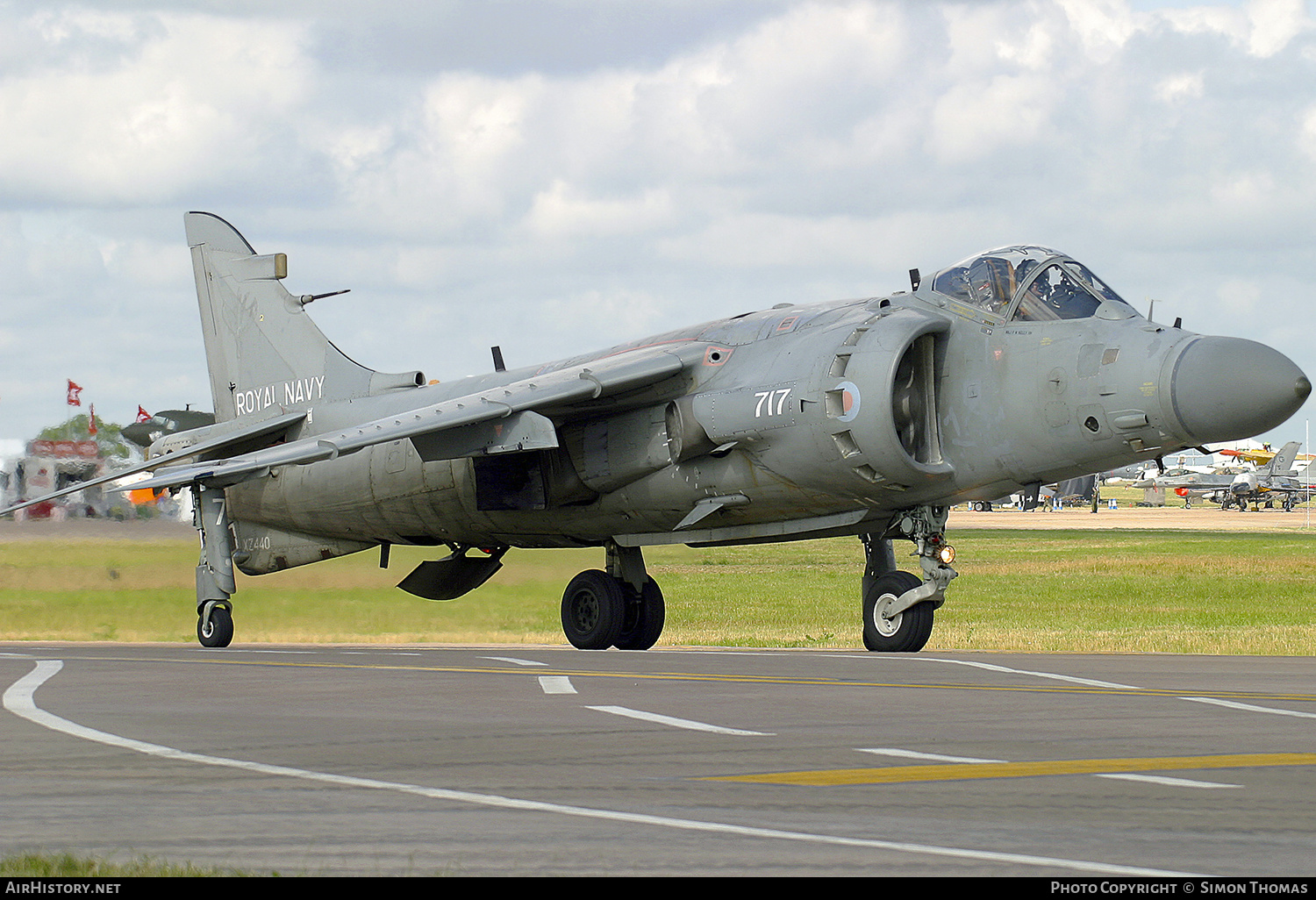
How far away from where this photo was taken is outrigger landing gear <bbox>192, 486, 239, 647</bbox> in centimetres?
2136

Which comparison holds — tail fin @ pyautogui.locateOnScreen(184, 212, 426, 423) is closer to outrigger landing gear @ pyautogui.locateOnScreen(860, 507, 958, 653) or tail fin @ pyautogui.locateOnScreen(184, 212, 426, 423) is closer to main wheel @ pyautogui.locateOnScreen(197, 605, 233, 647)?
main wheel @ pyautogui.locateOnScreen(197, 605, 233, 647)

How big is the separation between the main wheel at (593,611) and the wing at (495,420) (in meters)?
2.85

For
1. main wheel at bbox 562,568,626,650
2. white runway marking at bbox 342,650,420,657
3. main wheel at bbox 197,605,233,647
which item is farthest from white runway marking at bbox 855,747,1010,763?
main wheel at bbox 197,605,233,647

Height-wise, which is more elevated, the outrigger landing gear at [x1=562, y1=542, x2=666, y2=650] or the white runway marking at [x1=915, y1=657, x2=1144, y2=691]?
the outrigger landing gear at [x1=562, y1=542, x2=666, y2=650]

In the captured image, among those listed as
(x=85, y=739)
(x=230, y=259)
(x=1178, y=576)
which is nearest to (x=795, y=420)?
(x=85, y=739)

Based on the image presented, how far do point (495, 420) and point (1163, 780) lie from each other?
12.1 metres

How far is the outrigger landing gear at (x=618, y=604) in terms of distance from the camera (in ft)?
68.6

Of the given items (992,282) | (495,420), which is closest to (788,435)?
(992,282)

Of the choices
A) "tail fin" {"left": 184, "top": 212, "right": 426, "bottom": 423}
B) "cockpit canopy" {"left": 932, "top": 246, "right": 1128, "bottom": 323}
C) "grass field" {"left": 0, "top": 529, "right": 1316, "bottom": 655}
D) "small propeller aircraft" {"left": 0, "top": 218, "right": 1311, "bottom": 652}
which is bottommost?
"grass field" {"left": 0, "top": 529, "right": 1316, "bottom": 655}

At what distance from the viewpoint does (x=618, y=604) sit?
68.5 ft

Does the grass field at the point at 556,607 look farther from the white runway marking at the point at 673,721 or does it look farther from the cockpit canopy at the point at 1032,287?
the white runway marking at the point at 673,721

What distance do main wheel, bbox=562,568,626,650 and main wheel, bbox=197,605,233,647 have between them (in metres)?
4.54

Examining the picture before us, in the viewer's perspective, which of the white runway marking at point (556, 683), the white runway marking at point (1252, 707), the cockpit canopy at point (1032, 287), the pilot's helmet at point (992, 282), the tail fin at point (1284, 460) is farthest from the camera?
the tail fin at point (1284, 460)

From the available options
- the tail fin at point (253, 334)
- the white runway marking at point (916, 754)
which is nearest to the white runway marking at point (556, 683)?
the white runway marking at point (916, 754)
